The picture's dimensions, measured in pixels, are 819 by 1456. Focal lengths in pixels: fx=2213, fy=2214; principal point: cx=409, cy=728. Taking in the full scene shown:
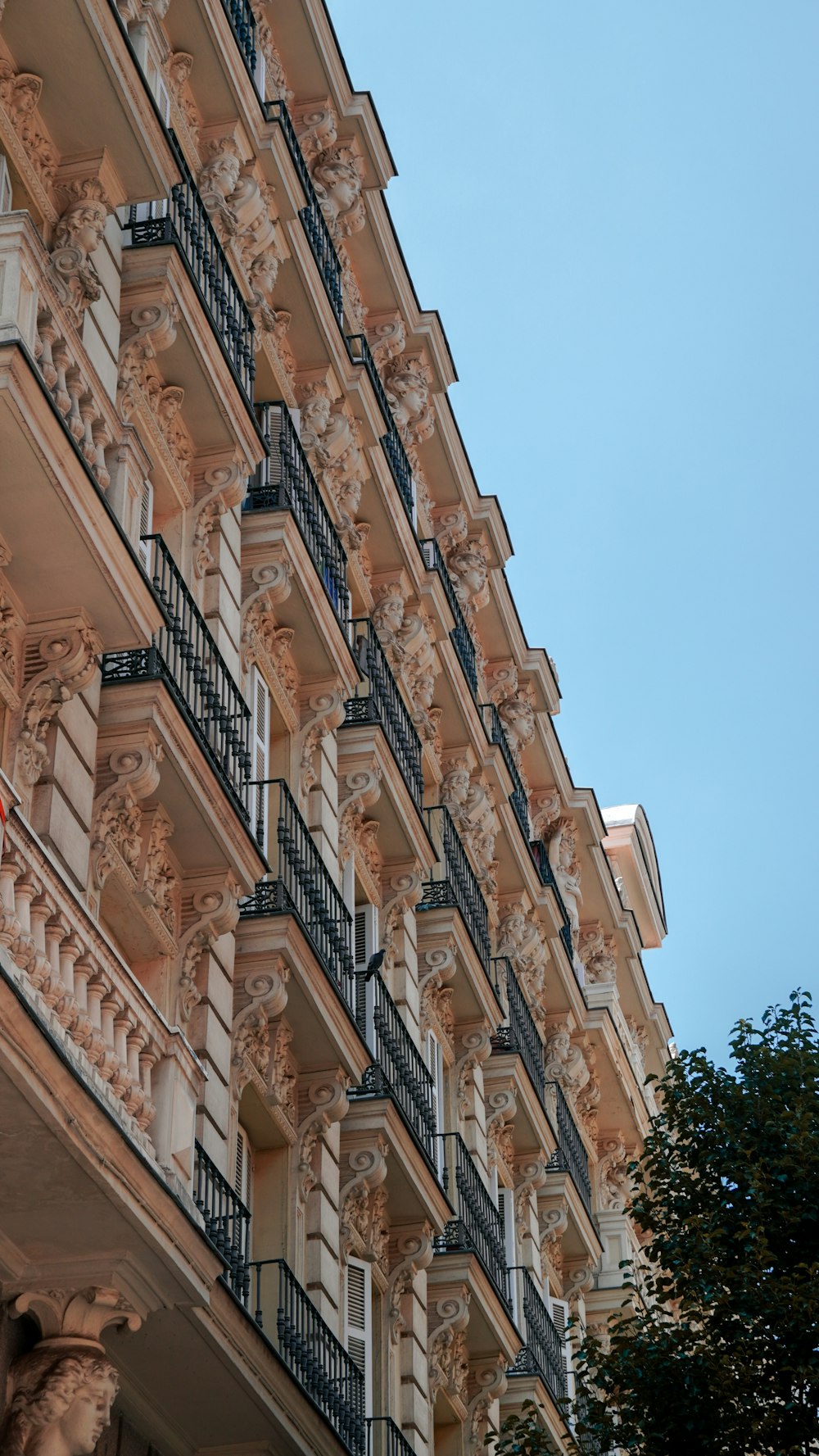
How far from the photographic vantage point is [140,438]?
18250 mm

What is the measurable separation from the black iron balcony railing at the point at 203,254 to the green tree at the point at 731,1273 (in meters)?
A: 7.91

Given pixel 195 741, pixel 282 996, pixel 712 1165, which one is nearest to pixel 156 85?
pixel 195 741

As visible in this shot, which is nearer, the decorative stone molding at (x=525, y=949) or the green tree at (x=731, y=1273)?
the green tree at (x=731, y=1273)

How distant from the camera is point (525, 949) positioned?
3161 centimetres

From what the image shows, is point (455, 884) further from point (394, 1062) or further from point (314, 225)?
point (314, 225)

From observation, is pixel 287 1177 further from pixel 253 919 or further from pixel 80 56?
pixel 80 56

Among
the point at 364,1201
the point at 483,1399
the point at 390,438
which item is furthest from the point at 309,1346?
the point at 390,438

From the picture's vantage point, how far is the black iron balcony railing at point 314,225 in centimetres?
2381

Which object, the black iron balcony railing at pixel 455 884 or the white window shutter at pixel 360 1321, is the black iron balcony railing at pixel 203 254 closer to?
the black iron balcony railing at pixel 455 884

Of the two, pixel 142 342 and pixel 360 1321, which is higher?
pixel 142 342

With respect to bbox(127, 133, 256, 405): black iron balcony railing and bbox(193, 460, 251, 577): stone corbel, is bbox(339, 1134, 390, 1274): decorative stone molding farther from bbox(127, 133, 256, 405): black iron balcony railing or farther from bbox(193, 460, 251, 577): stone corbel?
bbox(127, 133, 256, 405): black iron balcony railing

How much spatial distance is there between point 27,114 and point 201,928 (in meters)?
6.24

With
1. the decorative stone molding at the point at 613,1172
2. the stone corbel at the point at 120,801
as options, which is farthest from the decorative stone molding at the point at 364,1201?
the decorative stone molding at the point at 613,1172

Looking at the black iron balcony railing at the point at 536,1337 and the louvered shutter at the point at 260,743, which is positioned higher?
the louvered shutter at the point at 260,743
